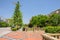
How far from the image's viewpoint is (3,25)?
62875 millimetres

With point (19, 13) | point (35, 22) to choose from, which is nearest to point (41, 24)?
point (35, 22)

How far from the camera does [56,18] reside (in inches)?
1549

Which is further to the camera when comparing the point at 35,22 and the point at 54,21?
the point at 35,22

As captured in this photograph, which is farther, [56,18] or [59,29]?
[56,18]

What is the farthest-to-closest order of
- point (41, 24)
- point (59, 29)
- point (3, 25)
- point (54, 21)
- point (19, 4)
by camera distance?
1. point (3, 25)
2. point (19, 4)
3. point (41, 24)
4. point (54, 21)
5. point (59, 29)

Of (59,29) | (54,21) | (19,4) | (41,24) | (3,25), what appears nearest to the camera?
(59,29)

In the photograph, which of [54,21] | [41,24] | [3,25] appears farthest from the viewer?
Answer: [3,25]

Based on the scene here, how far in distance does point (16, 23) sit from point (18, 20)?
1255 mm

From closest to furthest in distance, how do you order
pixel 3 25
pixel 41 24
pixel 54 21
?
pixel 54 21
pixel 41 24
pixel 3 25

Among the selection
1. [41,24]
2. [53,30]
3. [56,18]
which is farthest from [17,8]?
[53,30]

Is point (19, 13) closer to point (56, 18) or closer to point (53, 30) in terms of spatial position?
point (56, 18)

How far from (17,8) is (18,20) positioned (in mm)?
4050

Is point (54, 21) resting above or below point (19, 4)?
below

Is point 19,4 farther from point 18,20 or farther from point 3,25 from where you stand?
point 3,25
